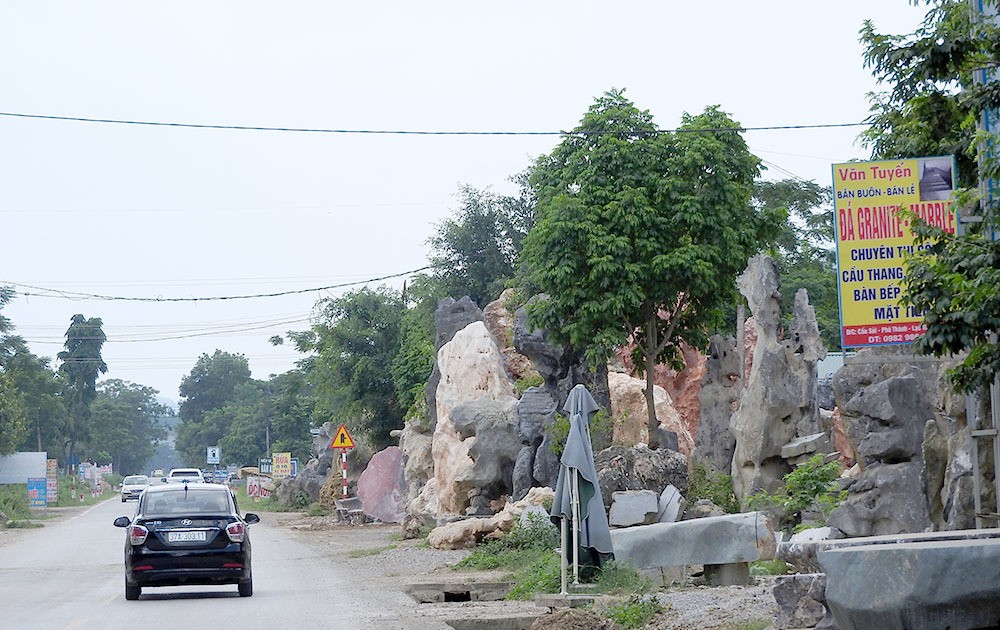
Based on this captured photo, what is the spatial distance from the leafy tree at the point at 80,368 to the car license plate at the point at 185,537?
101m

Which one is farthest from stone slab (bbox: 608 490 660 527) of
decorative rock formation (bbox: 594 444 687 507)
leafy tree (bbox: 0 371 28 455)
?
leafy tree (bbox: 0 371 28 455)

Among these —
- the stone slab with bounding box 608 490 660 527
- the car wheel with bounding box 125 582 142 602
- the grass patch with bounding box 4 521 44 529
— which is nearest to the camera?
the car wheel with bounding box 125 582 142 602

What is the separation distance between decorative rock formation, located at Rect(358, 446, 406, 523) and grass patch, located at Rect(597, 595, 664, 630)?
30.3 m

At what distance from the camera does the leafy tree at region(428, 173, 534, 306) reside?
168 ft

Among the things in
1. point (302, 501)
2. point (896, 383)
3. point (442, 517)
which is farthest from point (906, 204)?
point (302, 501)

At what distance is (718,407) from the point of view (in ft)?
108

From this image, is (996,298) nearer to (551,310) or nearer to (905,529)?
(905,529)

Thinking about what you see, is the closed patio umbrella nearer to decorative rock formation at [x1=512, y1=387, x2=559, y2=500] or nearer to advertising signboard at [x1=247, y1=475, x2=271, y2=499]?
decorative rock formation at [x1=512, y1=387, x2=559, y2=500]

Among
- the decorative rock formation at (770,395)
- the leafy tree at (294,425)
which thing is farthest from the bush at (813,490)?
the leafy tree at (294,425)

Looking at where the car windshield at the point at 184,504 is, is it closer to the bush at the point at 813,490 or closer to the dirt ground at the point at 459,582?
the dirt ground at the point at 459,582

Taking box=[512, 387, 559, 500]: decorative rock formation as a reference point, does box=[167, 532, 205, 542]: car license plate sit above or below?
below

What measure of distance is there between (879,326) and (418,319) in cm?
3469

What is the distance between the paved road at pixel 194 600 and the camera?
48.6 feet

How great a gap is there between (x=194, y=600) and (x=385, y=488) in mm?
27613
